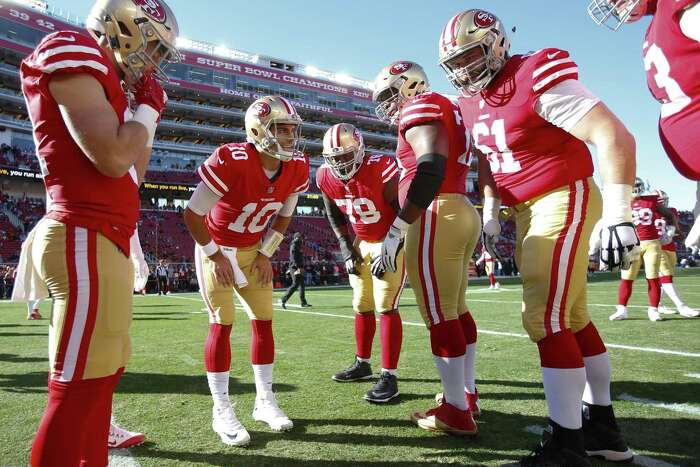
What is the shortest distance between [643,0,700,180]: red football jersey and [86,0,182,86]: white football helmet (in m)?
1.83

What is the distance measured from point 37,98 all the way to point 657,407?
3.65 metres

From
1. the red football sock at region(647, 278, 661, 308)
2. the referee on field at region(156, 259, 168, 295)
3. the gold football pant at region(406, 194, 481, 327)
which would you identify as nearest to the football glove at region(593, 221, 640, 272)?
the gold football pant at region(406, 194, 481, 327)

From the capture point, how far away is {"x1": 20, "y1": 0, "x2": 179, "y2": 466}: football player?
1.43 m

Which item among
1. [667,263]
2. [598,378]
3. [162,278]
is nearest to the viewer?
[598,378]

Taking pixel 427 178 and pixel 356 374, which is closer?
pixel 427 178

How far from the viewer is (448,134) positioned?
9.29ft

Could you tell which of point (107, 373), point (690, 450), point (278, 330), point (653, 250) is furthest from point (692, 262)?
point (107, 373)

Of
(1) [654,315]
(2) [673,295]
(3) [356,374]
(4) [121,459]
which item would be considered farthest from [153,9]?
(2) [673,295]

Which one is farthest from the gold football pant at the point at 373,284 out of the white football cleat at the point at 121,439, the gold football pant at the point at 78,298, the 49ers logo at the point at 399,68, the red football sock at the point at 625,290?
the red football sock at the point at 625,290

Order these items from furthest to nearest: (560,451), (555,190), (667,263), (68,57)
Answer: (667,263) < (555,190) < (560,451) < (68,57)

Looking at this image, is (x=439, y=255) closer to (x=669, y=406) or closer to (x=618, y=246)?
(x=618, y=246)

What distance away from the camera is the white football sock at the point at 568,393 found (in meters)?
2.09

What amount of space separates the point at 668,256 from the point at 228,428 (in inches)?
309

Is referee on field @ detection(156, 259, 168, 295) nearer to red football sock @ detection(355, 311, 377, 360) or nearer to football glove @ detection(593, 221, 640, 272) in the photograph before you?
red football sock @ detection(355, 311, 377, 360)
